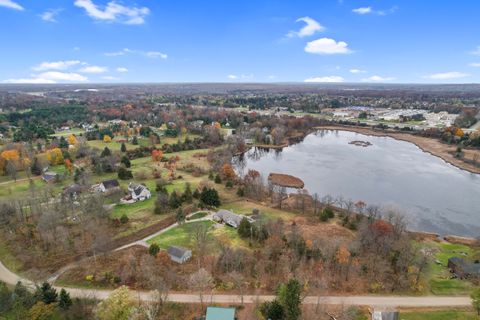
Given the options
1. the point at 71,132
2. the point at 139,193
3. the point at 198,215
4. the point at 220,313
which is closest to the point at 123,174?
the point at 139,193

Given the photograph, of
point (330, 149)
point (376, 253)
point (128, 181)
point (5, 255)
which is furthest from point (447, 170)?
point (5, 255)

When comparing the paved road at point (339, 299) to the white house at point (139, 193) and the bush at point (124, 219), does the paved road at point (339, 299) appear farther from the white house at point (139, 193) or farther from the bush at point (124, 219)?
the white house at point (139, 193)

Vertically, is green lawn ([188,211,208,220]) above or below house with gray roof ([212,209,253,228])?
below

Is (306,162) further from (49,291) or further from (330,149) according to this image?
(49,291)

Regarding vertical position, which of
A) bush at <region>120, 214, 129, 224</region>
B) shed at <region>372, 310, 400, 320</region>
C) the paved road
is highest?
bush at <region>120, 214, 129, 224</region>

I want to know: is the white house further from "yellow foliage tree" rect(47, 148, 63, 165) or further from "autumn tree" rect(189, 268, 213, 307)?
"yellow foliage tree" rect(47, 148, 63, 165)

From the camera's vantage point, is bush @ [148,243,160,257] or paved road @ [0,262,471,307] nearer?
paved road @ [0,262,471,307]

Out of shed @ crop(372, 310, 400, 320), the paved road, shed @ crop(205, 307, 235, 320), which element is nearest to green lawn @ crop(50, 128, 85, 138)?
the paved road
